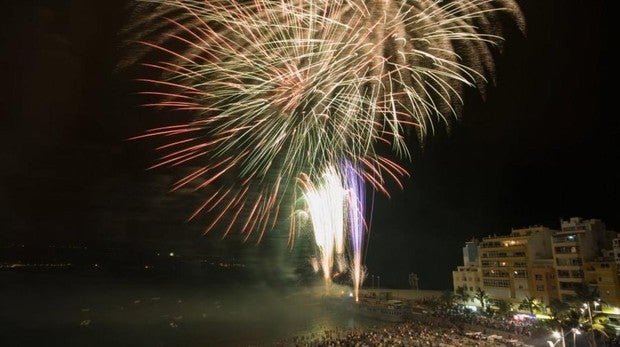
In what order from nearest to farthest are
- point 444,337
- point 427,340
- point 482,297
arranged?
point 427,340 → point 444,337 → point 482,297

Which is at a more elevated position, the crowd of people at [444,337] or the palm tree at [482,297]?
the palm tree at [482,297]

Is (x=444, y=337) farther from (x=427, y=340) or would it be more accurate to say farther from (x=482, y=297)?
(x=482, y=297)

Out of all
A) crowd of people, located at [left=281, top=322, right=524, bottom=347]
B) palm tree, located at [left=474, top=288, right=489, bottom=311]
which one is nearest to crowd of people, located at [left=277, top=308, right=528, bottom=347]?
crowd of people, located at [left=281, top=322, right=524, bottom=347]

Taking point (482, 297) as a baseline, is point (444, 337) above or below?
below

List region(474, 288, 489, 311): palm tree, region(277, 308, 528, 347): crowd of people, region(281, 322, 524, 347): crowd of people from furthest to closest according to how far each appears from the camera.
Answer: region(474, 288, 489, 311): palm tree, region(277, 308, 528, 347): crowd of people, region(281, 322, 524, 347): crowd of people

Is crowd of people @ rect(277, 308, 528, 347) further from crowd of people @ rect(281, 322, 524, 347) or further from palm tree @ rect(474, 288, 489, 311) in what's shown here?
palm tree @ rect(474, 288, 489, 311)

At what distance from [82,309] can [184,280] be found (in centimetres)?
6399

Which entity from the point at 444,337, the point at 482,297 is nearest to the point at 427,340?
the point at 444,337

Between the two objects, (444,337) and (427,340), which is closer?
(427,340)

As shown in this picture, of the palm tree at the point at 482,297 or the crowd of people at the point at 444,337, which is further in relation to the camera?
the palm tree at the point at 482,297

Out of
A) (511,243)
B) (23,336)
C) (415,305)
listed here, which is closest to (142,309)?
(23,336)

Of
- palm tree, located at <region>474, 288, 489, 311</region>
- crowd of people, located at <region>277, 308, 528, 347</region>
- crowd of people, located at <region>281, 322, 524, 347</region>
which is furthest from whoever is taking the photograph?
palm tree, located at <region>474, 288, 489, 311</region>

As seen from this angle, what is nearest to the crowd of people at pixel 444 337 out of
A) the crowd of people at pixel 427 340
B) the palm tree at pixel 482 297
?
the crowd of people at pixel 427 340

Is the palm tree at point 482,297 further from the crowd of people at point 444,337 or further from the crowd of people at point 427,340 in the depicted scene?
the crowd of people at point 427,340
